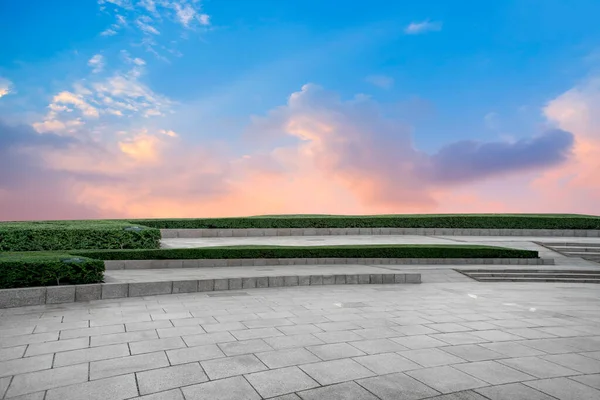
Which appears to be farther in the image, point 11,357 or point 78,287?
point 78,287

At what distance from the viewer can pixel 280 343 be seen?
18.5 ft

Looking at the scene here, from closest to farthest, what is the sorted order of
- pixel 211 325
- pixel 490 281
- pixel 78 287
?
pixel 211 325
pixel 78 287
pixel 490 281

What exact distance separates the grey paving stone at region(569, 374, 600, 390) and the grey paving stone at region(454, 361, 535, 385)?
50 centimetres

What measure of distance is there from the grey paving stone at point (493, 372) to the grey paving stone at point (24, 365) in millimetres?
4613

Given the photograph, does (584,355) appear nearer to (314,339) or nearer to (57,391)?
(314,339)

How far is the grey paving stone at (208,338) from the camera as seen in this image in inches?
223

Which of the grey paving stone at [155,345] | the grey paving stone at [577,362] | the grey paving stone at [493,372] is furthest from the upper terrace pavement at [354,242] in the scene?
the grey paving stone at [493,372]

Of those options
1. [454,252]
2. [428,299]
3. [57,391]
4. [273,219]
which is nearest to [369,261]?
[454,252]

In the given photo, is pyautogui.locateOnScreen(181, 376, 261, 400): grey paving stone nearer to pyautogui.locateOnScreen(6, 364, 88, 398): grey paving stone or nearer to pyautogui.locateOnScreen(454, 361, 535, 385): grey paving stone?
pyautogui.locateOnScreen(6, 364, 88, 398): grey paving stone

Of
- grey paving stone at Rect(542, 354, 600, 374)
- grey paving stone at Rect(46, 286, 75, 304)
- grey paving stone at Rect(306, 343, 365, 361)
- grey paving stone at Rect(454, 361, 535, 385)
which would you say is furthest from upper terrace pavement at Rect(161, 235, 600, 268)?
grey paving stone at Rect(454, 361, 535, 385)

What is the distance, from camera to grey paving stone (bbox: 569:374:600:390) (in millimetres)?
4527

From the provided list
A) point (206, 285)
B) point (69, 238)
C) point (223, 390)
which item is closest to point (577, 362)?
point (223, 390)

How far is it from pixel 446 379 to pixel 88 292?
716cm

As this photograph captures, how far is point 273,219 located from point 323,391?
1974 centimetres
